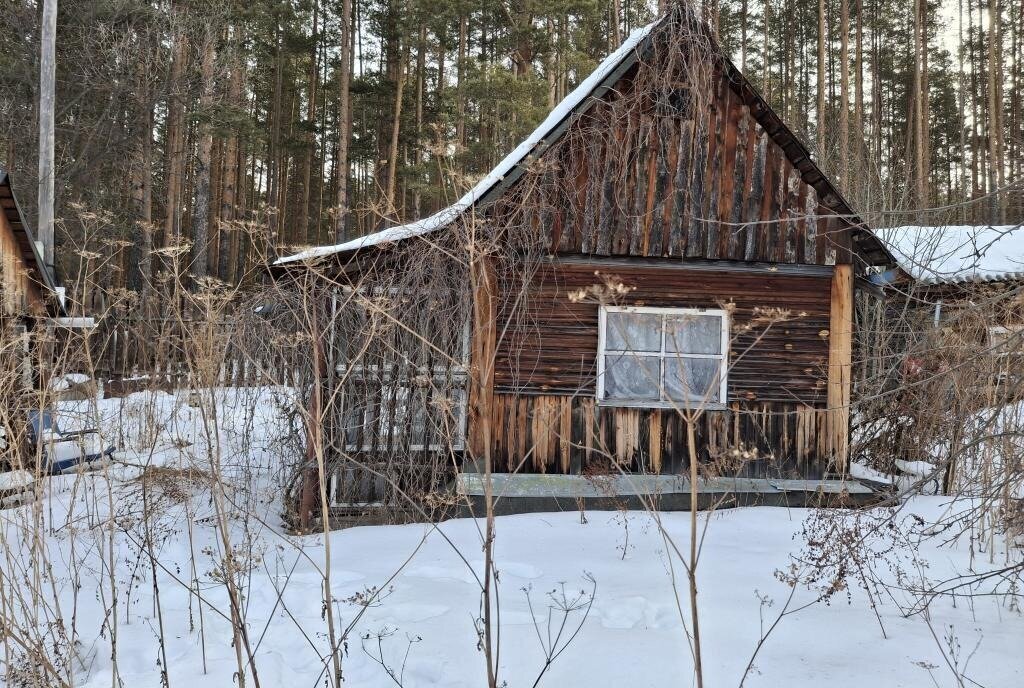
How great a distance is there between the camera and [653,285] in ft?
27.2

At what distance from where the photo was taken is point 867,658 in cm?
445

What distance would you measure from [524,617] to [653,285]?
165 inches

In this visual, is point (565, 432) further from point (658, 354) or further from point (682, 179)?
point (682, 179)

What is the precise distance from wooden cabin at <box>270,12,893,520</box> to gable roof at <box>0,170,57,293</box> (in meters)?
4.99

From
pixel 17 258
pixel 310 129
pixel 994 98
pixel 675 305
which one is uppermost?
pixel 994 98

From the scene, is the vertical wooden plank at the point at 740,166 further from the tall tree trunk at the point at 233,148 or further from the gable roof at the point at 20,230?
the tall tree trunk at the point at 233,148

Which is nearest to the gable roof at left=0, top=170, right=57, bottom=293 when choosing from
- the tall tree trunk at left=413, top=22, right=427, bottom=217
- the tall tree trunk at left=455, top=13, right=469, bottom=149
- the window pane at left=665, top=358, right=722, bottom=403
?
the window pane at left=665, top=358, right=722, bottom=403

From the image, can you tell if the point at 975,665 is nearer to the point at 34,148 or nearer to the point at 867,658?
the point at 867,658

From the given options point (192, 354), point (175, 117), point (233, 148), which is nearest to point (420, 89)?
point (233, 148)

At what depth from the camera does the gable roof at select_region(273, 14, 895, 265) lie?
24.5 feet

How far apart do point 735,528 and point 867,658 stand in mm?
2833

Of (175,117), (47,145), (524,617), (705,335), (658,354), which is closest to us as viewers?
(524,617)

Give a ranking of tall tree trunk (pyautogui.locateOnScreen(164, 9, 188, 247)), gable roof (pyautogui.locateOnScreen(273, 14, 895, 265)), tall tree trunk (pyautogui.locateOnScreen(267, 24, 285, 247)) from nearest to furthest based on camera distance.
Answer: 1. gable roof (pyautogui.locateOnScreen(273, 14, 895, 265))
2. tall tree trunk (pyautogui.locateOnScreen(164, 9, 188, 247))
3. tall tree trunk (pyautogui.locateOnScreen(267, 24, 285, 247))

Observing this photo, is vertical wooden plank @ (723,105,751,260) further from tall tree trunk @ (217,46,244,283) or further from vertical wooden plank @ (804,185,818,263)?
tall tree trunk @ (217,46,244,283)
